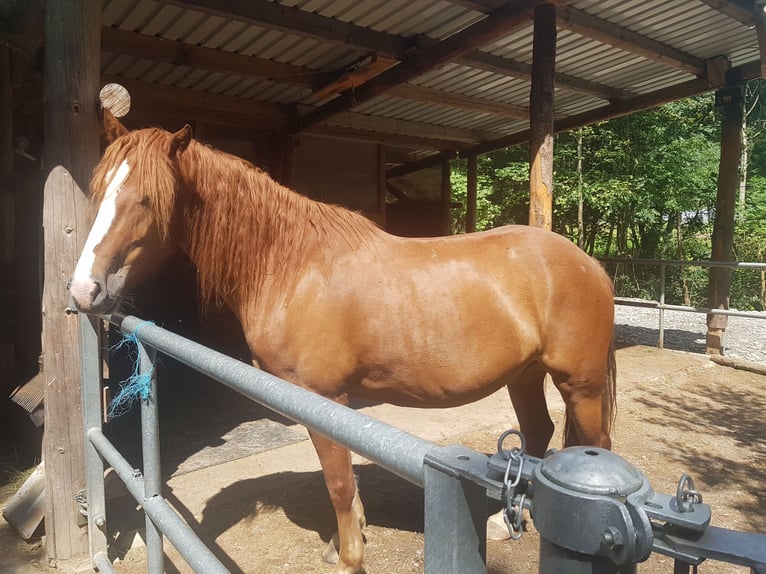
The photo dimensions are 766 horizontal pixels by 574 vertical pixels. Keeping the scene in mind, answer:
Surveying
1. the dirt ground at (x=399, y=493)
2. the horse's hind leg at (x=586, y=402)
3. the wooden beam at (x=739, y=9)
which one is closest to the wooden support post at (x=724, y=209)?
the dirt ground at (x=399, y=493)

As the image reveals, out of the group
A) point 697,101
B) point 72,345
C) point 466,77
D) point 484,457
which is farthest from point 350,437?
point 697,101

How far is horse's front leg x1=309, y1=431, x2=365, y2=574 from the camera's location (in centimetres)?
218

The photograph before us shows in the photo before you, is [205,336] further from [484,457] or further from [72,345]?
[484,457]

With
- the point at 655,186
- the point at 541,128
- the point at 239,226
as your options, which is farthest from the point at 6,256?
the point at 655,186

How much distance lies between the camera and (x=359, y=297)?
2289mm

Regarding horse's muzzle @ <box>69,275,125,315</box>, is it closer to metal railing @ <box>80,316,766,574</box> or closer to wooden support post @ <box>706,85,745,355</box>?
metal railing @ <box>80,316,766,574</box>

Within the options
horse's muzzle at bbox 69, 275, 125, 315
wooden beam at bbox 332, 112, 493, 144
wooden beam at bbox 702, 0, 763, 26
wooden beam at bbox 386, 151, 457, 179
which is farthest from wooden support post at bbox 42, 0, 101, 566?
wooden beam at bbox 386, 151, 457, 179

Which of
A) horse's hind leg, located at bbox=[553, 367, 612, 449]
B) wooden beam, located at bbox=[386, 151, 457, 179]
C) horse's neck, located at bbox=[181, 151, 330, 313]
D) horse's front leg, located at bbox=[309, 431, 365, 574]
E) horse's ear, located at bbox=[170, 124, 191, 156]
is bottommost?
horse's front leg, located at bbox=[309, 431, 365, 574]

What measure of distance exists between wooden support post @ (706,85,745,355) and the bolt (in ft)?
22.9

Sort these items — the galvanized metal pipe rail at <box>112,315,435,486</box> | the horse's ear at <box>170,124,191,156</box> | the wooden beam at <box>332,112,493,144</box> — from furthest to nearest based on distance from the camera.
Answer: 1. the wooden beam at <box>332,112,493,144</box>
2. the horse's ear at <box>170,124,191,156</box>
3. the galvanized metal pipe rail at <box>112,315,435,486</box>

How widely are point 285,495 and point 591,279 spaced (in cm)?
217

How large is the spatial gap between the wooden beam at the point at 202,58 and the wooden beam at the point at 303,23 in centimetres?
84

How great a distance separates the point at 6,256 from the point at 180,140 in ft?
9.60

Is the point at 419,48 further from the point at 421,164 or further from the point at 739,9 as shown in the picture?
the point at 421,164
